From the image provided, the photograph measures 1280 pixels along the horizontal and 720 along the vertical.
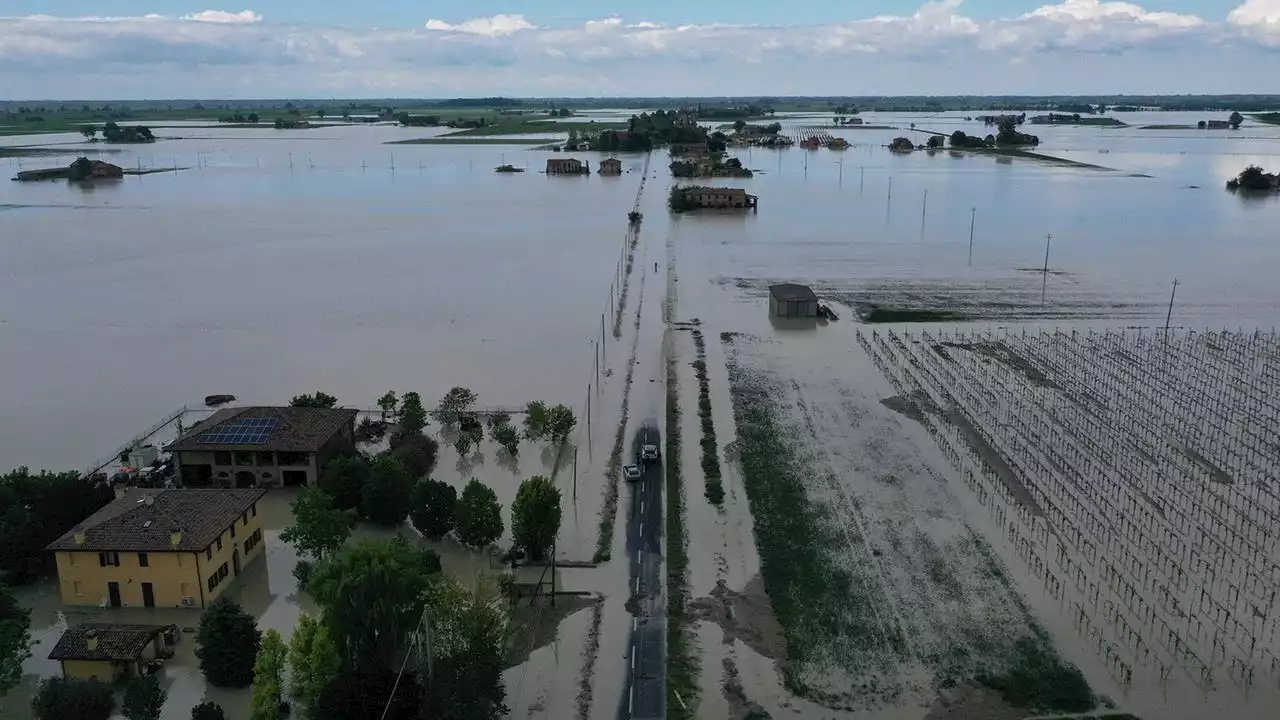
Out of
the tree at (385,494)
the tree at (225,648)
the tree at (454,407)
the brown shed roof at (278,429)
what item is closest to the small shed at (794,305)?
the tree at (454,407)

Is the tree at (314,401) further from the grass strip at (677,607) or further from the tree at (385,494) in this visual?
the grass strip at (677,607)

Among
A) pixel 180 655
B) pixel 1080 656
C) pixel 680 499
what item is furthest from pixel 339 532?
pixel 1080 656

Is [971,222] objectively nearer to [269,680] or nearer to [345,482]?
[345,482]

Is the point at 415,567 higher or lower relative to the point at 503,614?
higher

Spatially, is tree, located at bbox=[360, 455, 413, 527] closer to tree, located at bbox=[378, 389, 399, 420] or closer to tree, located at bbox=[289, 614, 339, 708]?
tree, located at bbox=[289, 614, 339, 708]

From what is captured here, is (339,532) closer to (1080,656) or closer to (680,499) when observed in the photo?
(680,499)
